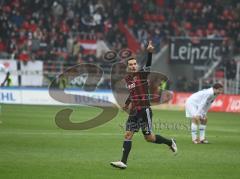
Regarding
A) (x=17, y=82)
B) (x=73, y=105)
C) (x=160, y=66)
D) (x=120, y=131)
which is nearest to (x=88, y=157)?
(x=120, y=131)

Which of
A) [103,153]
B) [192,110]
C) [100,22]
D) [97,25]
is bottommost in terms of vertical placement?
[103,153]

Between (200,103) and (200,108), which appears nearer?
(200,108)

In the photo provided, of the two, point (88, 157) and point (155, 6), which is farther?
point (155, 6)

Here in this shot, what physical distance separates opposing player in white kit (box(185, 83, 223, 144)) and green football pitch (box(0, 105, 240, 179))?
53 centimetres

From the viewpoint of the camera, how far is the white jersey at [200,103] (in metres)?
20.9

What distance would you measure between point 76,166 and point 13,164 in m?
1.32

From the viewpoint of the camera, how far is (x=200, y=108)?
2089 centimetres

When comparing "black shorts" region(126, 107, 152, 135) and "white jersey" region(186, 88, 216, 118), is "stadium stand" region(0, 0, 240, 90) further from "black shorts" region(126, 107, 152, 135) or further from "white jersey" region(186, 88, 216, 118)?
"black shorts" region(126, 107, 152, 135)

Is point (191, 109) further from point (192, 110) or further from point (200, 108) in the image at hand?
point (200, 108)

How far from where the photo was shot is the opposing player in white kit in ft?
67.3

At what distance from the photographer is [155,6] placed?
46875 millimetres

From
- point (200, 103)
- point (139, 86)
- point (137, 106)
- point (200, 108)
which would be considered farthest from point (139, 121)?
point (200, 103)

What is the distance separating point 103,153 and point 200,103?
5313 millimetres

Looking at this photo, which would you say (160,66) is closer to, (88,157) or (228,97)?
(228,97)
